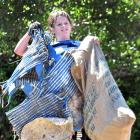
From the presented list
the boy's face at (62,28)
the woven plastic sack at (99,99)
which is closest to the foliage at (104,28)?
the boy's face at (62,28)

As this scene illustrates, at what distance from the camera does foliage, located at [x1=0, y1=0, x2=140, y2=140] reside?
22.9ft

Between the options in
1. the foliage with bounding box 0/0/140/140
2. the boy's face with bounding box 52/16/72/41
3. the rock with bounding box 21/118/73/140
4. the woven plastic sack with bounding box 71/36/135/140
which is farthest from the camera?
the foliage with bounding box 0/0/140/140

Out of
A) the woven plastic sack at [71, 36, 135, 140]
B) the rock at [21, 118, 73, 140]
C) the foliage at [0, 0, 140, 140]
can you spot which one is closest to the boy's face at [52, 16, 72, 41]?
the woven plastic sack at [71, 36, 135, 140]

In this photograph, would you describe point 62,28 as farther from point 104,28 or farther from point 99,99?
point 104,28

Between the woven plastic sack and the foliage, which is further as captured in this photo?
the foliage

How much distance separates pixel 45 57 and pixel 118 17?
3.10 m

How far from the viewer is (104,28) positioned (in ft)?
24.3

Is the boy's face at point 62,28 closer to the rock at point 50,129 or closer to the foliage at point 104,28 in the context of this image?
the rock at point 50,129

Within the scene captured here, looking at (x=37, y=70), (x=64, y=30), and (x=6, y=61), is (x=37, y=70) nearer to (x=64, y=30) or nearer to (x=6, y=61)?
(x=64, y=30)

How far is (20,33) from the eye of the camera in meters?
6.94

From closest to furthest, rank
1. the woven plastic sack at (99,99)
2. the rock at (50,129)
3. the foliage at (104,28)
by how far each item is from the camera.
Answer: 1. the woven plastic sack at (99,99)
2. the rock at (50,129)
3. the foliage at (104,28)

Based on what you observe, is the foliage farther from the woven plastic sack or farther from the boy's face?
the woven plastic sack

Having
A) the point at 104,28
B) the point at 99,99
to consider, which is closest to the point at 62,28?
the point at 99,99

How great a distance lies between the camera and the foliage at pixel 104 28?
6.97 metres
